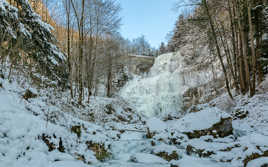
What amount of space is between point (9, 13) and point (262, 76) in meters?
9.83

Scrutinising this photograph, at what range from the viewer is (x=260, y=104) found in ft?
17.5

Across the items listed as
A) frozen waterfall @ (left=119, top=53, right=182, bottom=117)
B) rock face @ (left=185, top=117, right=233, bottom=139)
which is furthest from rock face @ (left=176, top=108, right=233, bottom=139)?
frozen waterfall @ (left=119, top=53, right=182, bottom=117)

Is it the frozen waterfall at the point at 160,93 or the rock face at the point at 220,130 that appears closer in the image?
the rock face at the point at 220,130

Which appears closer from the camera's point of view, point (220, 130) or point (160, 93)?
point (220, 130)

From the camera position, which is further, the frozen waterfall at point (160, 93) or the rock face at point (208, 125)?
the frozen waterfall at point (160, 93)

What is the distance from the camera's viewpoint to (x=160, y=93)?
18500 mm

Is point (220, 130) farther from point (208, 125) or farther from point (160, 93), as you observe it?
point (160, 93)

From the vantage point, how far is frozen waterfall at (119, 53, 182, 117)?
16.3 m

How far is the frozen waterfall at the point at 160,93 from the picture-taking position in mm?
16328

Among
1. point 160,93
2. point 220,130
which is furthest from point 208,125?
point 160,93

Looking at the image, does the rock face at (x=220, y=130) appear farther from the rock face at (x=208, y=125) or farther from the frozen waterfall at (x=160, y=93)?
the frozen waterfall at (x=160, y=93)

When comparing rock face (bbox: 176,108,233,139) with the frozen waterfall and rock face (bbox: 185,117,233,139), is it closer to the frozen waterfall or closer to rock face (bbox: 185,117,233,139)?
rock face (bbox: 185,117,233,139)

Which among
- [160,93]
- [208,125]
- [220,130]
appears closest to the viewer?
[220,130]

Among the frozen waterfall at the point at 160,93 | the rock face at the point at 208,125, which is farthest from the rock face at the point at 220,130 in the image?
the frozen waterfall at the point at 160,93
